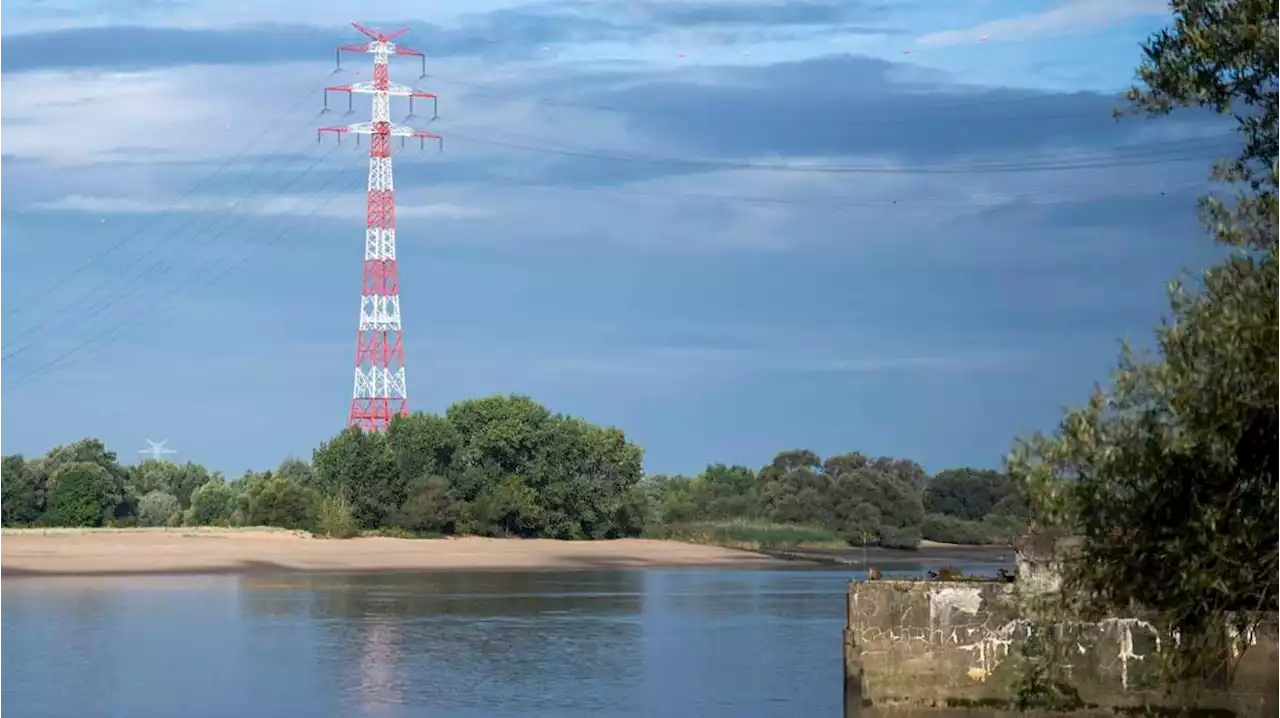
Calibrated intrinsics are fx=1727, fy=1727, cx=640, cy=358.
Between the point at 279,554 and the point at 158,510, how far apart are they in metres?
36.7

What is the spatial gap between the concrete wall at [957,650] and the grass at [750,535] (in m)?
93.1

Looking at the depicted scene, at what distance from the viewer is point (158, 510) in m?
123

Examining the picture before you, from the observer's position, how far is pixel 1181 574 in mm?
12938

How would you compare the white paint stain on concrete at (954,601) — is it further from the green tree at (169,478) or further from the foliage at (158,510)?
the green tree at (169,478)

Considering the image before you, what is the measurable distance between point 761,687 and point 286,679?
10.5m

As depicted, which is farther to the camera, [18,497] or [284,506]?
[18,497]

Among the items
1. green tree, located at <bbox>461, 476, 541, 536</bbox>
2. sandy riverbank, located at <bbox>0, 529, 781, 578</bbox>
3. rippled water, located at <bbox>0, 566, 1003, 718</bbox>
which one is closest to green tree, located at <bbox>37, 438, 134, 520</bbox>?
sandy riverbank, located at <bbox>0, 529, 781, 578</bbox>

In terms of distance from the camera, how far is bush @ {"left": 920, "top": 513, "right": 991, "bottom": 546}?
445 ft

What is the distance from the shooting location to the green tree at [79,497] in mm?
111688

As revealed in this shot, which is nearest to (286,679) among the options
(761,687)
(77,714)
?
(77,714)

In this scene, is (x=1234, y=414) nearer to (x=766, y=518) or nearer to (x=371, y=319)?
(x=371, y=319)

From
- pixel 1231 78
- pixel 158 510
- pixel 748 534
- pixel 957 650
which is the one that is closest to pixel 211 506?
pixel 158 510

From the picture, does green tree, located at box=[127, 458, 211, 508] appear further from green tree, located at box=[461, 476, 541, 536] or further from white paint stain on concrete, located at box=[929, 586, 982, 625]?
white paint stain on concrete, located at box=[929, 586, 982, 625]

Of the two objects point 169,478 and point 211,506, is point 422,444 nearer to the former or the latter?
point 211,506
